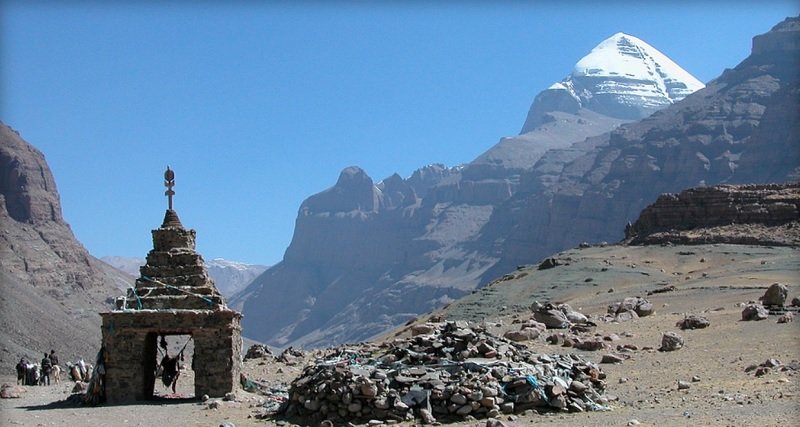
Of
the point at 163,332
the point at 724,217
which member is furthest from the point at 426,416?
the point at 724,217

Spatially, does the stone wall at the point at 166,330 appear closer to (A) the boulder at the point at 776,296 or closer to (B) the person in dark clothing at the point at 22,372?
(B) the person in dark clothing at the point at 22,372

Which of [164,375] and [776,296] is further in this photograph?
[776,296]

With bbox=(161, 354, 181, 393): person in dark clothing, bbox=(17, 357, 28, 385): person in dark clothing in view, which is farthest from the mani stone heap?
bbox=(17, 357, 28, 385): person in dark clothing

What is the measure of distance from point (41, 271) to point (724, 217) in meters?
86.4

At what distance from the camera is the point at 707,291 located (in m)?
54.3

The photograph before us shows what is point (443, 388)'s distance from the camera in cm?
2052

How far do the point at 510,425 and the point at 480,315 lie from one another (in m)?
46.9

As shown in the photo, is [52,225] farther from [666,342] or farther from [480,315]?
[666,342]

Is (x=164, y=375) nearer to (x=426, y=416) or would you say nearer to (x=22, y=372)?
(x=22, y=372)

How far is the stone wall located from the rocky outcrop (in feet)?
219

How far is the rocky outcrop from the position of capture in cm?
8525

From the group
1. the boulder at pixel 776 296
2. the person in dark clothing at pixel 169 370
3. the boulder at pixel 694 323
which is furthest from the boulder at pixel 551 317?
the person in dark clothing at pixel 169 370

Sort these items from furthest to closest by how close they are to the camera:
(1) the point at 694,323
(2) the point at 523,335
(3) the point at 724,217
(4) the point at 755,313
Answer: (3) the point at 724,217
(1) the point at 694,323
(4) the point at 755,313
(2) the point at 523,335

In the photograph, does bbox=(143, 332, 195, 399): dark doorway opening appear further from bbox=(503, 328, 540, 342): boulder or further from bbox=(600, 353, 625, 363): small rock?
bbox=(600, 353, 625, 363): small rock
